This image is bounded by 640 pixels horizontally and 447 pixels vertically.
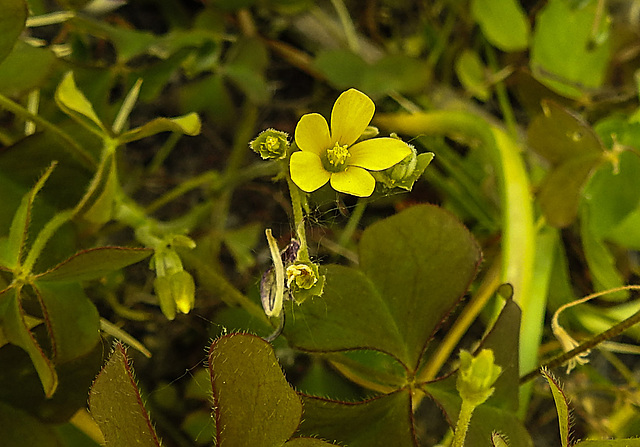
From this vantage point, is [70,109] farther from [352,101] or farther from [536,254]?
[536,254]

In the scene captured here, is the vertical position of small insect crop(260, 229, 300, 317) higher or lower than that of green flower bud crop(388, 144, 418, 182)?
lower

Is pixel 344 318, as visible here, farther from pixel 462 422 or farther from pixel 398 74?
pixel 398 74

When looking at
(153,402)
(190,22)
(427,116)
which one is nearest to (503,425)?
(427,116)

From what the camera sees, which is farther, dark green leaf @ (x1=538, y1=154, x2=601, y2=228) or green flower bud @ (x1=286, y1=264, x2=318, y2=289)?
dark green leaf @ (x1=538, y1=154, x2=601, y2=228)

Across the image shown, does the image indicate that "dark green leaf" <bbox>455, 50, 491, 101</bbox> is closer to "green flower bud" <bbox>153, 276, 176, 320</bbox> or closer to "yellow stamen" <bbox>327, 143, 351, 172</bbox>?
"yellow stamen" <bbox>327, 143, 351, 172</bbox>

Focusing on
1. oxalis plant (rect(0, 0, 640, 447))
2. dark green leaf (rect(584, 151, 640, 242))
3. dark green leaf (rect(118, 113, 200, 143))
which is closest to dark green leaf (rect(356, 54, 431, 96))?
oxalis plant (rect(0, 0, 640, 447))

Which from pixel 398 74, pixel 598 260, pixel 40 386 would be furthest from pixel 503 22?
pixel 40 386

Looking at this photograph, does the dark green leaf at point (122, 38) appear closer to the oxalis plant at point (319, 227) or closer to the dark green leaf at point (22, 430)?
the oxalis plant at point (319, 227)
